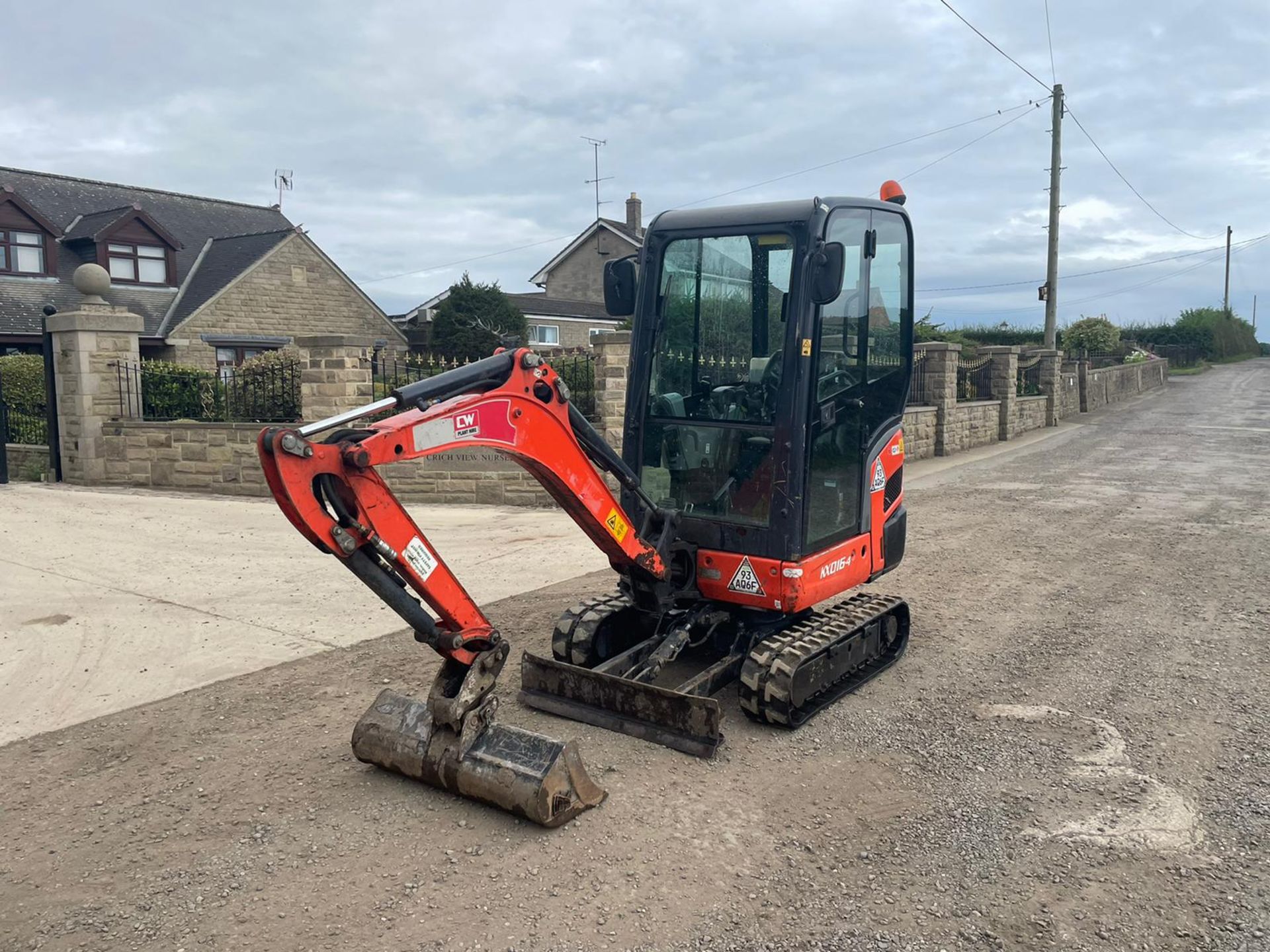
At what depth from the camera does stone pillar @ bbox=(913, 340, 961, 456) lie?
18.9m

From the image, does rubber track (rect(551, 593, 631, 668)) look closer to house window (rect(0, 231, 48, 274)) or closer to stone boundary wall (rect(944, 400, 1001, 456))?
stone boundary wall (rect(944, 400, 1001, 456))

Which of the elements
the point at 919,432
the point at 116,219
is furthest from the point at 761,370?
the point at 116,219

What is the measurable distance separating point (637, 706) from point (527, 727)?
0.61 m

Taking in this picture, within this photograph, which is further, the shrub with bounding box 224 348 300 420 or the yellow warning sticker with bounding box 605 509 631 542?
the shrub with bounding box 224 348 300 420

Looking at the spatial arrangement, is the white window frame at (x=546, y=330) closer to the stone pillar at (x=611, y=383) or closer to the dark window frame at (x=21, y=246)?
the dark window frame at (x=21, y=246)

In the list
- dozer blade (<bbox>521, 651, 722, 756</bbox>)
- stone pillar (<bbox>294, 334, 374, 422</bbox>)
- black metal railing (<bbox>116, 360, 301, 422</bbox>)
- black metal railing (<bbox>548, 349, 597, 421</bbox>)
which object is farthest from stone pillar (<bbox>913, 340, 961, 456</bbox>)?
dozer blade (<bbox>521, 651, 722, 756</bbox>)

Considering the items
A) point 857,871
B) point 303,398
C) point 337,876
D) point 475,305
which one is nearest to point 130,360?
point 303,398

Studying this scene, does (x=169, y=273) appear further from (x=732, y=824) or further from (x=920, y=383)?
(x=732, y=824)

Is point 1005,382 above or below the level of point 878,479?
above

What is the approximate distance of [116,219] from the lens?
25.6 m

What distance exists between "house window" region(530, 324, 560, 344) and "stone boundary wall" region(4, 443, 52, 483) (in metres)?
24.7

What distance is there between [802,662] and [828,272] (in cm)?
197

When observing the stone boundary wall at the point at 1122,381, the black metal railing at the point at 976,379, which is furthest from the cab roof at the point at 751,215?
the stone boundary wall at the point at 1122,381

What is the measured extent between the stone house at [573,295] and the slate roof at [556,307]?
0.09 feet
